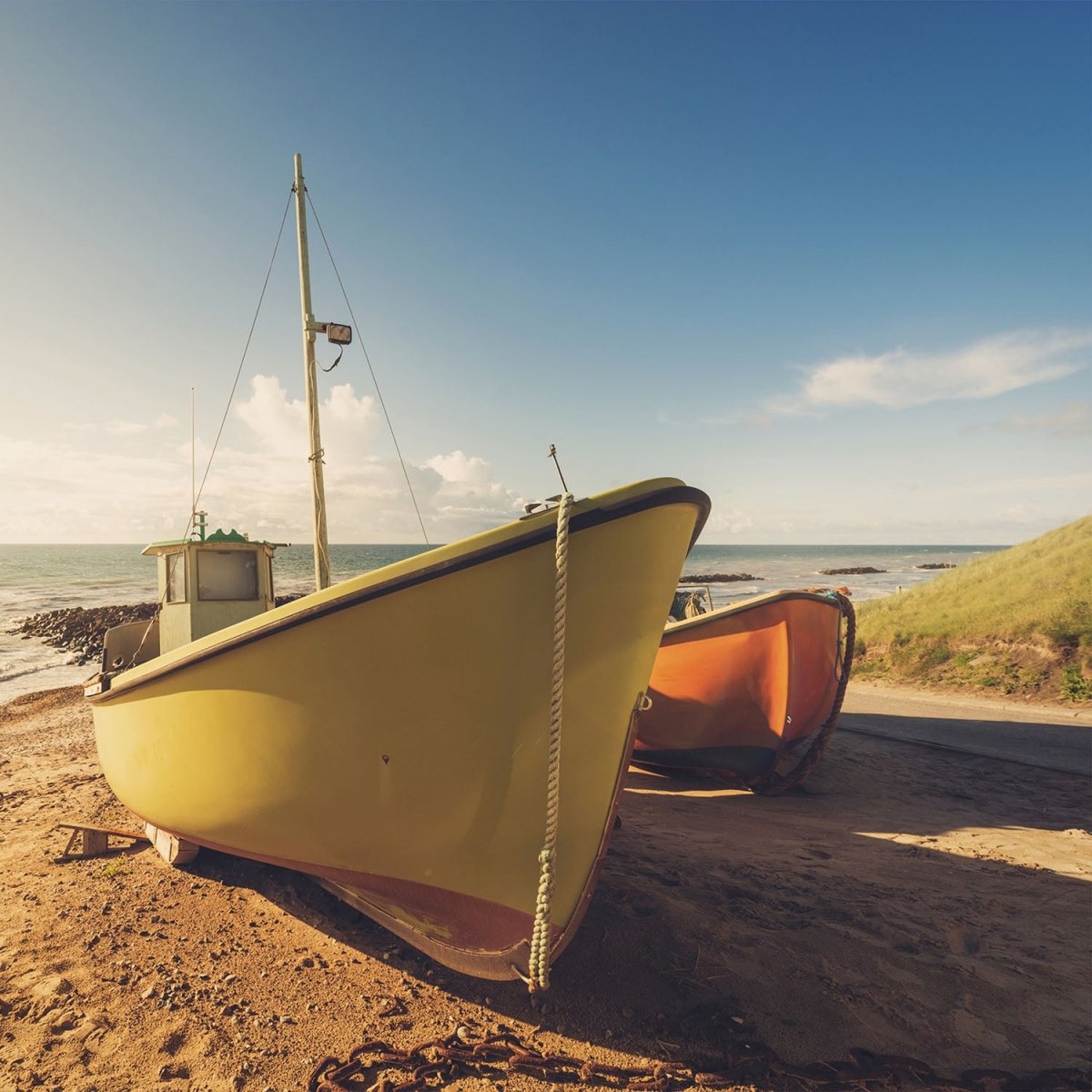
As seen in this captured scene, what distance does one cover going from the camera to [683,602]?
10.4 m

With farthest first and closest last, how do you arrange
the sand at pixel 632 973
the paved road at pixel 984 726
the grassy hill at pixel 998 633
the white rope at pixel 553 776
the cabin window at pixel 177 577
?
the grassy hill at pixel 998 633 < the paved road at pixel 984 726 < the cabin window at pixel 177 577 < the white rope at pixel 553 776 < the sand at pixel 632 973

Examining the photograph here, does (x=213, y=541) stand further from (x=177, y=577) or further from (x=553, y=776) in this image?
(x=553, y=776)

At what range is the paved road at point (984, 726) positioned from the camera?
8400 mm

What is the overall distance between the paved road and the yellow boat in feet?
25.3

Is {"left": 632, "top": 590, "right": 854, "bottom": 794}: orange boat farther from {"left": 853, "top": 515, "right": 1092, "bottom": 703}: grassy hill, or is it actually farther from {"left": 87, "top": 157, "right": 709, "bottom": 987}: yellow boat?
{"left": 853, "top": 515, "right": 1092, "bottom": 703}: grassy hill

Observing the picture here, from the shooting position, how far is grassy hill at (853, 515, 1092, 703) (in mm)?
11914

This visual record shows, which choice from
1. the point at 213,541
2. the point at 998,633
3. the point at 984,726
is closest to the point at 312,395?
the point at 213,541

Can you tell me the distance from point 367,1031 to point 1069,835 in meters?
6.25

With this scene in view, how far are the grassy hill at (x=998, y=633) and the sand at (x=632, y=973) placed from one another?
26.6 ft

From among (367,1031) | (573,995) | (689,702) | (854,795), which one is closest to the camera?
(367,1031)

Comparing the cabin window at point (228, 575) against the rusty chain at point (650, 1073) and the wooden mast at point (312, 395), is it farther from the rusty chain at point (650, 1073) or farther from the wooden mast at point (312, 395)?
the rusty chain at point (650, 1073)

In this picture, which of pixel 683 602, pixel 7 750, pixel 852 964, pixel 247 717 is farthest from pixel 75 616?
pixel 852 964

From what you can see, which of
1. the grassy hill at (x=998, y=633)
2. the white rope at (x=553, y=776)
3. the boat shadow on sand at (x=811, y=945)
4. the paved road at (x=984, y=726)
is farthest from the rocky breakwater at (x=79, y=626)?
the grassy hill at (x=998, y=633)

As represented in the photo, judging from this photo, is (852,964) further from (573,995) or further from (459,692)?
(459,692)
